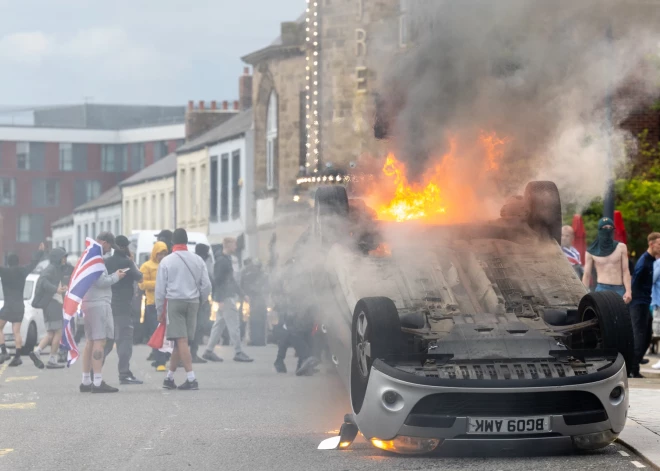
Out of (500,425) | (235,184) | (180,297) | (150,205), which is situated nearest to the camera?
(500,425)

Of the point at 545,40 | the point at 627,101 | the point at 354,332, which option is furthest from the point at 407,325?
the point at 627,101

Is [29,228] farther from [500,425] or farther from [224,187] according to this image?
[500,425]

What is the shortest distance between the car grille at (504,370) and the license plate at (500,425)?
0.28m

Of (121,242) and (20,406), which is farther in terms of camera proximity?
(121,242)

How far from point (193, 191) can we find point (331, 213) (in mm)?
50188

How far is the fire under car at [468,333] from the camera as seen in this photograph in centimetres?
Result: 892

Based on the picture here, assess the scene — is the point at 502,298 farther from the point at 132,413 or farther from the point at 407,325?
the point at 132,413

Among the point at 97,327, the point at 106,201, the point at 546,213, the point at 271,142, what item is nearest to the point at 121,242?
the point at 97,327

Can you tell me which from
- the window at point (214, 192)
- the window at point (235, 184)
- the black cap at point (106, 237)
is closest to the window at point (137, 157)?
the window at point (214, 192)

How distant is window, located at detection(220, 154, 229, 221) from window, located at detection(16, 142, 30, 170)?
1994 inches

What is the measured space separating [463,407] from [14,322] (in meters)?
12.5

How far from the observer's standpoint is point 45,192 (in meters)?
103

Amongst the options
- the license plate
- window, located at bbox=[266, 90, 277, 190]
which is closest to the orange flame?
the license plate

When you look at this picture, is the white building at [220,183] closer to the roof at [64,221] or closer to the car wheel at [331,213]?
the roof at [64,221]
